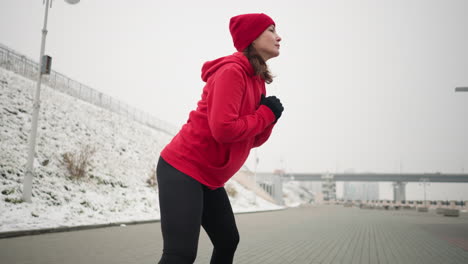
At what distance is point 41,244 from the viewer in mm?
7234

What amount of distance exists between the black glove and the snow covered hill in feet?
28.3

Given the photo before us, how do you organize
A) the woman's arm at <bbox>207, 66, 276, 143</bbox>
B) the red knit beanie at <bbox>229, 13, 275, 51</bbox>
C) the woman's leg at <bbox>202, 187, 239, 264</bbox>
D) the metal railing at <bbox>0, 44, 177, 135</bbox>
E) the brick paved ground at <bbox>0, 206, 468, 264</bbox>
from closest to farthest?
the woman's arm at <bbox>207, 66, 276, 143</bbox> < the red knit beanie at <bbox>229, 13, 275, 51</bbox> < the woman's leg at <bbox>202, 187, 239, 264</bbox> < the brick paved ground at <bbox>0, 206, 468, 264</bbox> < the metal railing at <bbox>0, 44, 177, 135</bbox>

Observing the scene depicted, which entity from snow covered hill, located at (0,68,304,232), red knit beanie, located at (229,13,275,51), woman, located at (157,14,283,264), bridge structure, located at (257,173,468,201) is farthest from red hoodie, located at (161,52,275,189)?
bridge structure, located at (257,173,468,201)

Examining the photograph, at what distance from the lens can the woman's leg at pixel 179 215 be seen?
1.67m

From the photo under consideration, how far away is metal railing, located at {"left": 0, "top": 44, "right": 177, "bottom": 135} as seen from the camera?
22.5 m

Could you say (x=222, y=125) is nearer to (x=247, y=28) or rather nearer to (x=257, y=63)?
(x=257, y=63)

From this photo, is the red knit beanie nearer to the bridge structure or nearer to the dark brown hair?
the dark brown hair

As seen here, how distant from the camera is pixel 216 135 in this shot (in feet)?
5.34

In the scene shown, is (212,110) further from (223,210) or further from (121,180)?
(121,180)

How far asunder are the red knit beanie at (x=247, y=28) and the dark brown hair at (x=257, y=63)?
33 mm

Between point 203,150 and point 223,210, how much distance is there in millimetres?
521

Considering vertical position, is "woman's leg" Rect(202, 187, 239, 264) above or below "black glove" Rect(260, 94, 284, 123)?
below

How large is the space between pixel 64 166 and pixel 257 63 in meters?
14.9

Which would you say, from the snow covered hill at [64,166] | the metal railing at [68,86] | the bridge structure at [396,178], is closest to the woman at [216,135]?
the snow covered hill at [64,166]
